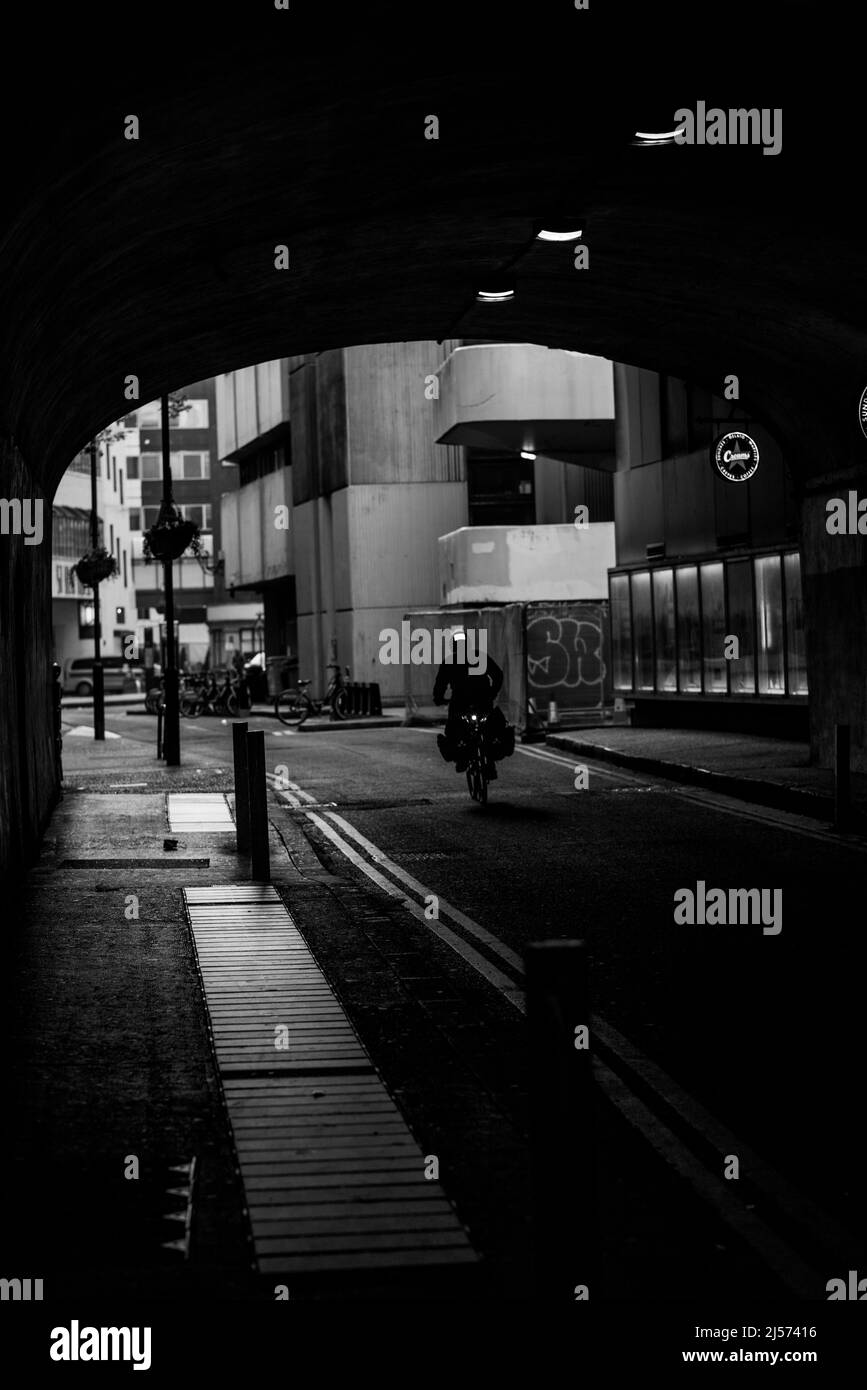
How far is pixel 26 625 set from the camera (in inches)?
605

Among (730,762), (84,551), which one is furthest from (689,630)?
(84,551)

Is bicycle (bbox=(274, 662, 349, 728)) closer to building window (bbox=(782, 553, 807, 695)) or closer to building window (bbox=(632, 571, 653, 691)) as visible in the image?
building window (bbox=(632, 571, 653, 691))

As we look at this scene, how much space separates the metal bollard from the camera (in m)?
4.11

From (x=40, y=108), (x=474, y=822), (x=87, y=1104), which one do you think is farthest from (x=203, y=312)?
(x=87, y=1104)

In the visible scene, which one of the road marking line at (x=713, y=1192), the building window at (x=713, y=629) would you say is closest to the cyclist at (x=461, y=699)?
the building window at (x=713, y=629)

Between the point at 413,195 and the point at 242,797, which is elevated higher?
the point at 413,195

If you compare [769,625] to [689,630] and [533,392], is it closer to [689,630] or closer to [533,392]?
[689,630]

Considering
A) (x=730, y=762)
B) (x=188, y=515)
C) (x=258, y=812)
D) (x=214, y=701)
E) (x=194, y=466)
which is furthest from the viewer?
(x=194, y=466)

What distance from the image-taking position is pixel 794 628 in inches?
978

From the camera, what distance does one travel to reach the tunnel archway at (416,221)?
366 inches

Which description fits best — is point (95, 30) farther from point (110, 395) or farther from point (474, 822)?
→ point (110, 395)

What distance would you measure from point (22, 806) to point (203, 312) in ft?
19.2

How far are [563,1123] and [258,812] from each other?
892cm

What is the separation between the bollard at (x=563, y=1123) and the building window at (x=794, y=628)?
20.9 meters
